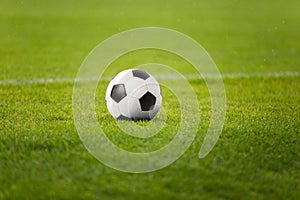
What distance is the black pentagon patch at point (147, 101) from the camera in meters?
4.26

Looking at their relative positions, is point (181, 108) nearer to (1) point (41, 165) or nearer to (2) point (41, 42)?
(1) point (41, 165)

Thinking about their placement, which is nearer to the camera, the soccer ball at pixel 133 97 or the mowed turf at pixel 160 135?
the mowed turf at pixel 160 135

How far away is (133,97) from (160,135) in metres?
0.50

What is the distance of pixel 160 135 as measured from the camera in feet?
12.9

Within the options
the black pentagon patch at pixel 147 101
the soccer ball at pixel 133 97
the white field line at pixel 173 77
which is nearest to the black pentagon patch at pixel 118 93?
the soccer ball at pixel 133 97

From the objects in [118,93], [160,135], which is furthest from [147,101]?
A: [160,135]

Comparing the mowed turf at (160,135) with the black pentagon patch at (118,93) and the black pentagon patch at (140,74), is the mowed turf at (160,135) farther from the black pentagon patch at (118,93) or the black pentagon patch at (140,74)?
the black pentagon patch at (140,74)

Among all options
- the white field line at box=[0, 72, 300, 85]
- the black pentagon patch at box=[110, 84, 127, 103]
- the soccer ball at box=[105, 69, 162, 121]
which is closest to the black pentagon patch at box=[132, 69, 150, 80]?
the soccer ball at box=[105, 69, 162, 121]

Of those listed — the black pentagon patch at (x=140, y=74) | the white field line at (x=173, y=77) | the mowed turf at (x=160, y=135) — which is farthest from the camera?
the white field line at (x=173, y=77)

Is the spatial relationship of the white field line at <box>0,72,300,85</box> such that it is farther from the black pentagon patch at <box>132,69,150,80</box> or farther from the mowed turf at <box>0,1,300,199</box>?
the black pentagon patch at <box>132,69,150,80</box>

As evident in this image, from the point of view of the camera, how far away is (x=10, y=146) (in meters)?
3.67

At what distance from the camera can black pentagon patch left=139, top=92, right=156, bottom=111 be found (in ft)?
14.0

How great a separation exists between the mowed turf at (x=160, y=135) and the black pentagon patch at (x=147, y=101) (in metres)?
0.26

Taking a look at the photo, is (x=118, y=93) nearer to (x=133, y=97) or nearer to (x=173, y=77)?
(x=133, y=97)
